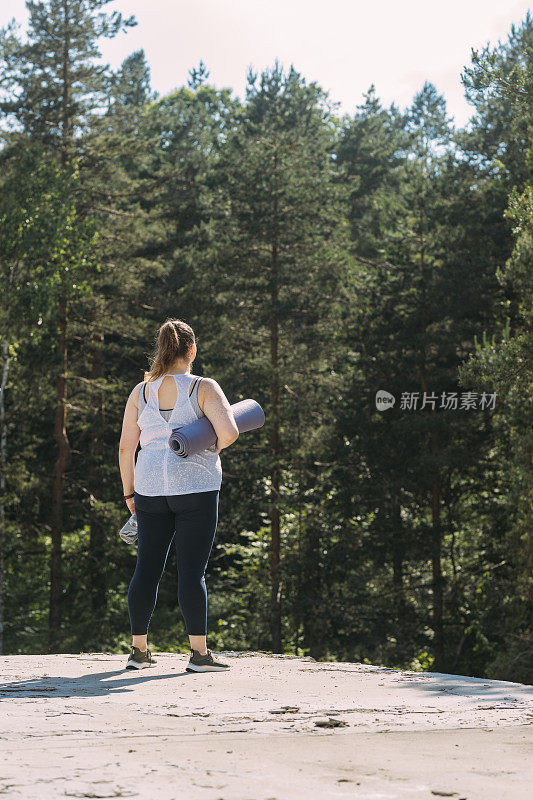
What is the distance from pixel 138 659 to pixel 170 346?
1.76 metres

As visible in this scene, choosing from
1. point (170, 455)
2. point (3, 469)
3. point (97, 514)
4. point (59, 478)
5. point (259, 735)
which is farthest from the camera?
point (59, 478)

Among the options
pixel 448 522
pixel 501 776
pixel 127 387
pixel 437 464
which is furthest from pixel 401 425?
pixel 501 776

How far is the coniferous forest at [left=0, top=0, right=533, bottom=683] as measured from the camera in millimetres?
20250

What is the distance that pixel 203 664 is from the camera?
5.39m

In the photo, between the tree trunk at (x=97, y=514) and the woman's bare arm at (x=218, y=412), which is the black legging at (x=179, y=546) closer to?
the woman's bare arm at (x=218, y=412)

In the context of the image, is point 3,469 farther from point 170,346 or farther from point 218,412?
point 218,412

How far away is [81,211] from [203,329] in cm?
383

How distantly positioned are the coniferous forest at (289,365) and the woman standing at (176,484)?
570 inches

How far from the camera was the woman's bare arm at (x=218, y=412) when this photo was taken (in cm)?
523

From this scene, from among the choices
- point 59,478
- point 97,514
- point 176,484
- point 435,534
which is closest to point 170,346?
point 176,484

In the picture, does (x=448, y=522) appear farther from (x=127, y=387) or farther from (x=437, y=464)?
(x=127, y=387)

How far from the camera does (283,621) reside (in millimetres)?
22422

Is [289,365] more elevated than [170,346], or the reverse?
[289,365]

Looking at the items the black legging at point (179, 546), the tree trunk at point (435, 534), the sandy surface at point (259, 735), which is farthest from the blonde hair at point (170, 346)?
the tree trunk at point (435, 534)
